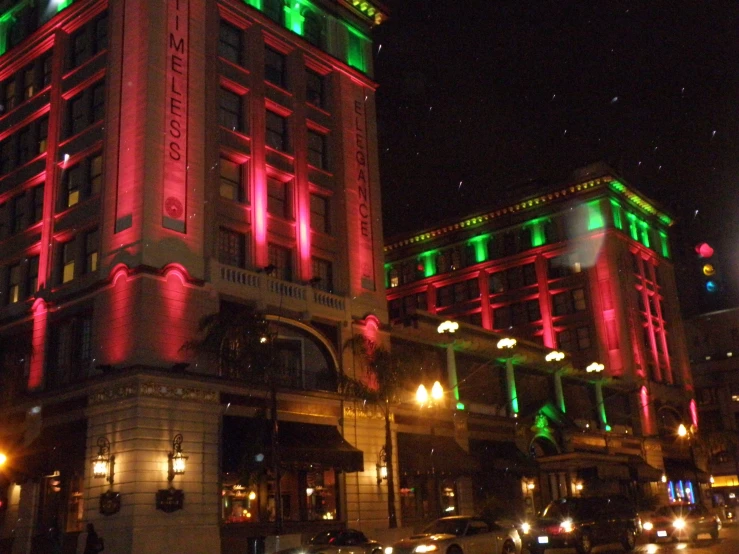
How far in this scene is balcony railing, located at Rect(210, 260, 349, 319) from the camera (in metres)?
35.8

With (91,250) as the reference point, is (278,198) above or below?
above

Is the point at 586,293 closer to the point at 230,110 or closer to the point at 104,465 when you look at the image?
the point at 230,110

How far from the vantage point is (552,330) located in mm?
73312

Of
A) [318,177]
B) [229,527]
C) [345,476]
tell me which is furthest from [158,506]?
[318,177]

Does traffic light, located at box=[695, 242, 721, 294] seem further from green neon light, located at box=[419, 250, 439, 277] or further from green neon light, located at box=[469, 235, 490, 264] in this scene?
green neon light, located at box=[419, 250, 439, 277]

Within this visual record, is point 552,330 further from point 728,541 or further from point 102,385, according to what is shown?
point 102,385

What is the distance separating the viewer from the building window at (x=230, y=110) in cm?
3941

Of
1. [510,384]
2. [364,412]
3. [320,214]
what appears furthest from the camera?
[510,384]

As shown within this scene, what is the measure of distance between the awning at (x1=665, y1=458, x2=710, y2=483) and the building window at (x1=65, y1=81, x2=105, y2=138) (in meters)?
54.4

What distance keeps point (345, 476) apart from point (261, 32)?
75.7ft

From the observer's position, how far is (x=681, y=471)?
71062 millimetres

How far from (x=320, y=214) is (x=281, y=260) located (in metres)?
4.54

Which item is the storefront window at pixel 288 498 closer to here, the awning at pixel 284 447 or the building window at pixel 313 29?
the awning at pixel 284 447

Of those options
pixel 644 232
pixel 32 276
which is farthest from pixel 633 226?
pixel 32 276
